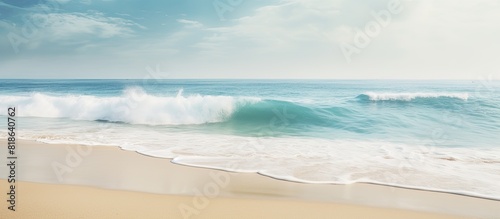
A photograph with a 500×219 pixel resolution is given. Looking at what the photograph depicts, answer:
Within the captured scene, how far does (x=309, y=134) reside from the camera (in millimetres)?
11781

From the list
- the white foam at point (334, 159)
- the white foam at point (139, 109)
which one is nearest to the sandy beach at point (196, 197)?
the white foam at point (334, 159)

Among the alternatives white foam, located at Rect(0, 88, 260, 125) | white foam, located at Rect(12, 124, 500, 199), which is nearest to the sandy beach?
white foam, located at Rect(12, 124, 500, 199)

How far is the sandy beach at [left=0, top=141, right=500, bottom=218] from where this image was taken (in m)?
3.76

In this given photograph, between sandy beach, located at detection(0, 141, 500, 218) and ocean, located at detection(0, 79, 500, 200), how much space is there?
1.56 feet

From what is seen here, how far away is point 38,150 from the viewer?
7.45 meters

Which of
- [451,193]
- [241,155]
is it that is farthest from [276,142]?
[451,193]

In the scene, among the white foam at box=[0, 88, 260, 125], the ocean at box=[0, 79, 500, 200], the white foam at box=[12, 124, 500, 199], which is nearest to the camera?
the white foam at box=[12, 124, 500, 199]

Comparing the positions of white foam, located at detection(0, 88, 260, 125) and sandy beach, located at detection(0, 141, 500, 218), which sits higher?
white foam, located at detection(0, 88, 260, 125)

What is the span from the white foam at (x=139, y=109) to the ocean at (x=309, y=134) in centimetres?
5

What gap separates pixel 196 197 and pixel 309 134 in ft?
26.0

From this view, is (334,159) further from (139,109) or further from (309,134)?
(139,109)

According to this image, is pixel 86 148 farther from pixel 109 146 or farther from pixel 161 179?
pixel 161 179

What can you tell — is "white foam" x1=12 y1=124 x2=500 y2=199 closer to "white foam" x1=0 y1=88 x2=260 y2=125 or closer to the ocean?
the ocean

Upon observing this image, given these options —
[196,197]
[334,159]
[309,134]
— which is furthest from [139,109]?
[196,197]
